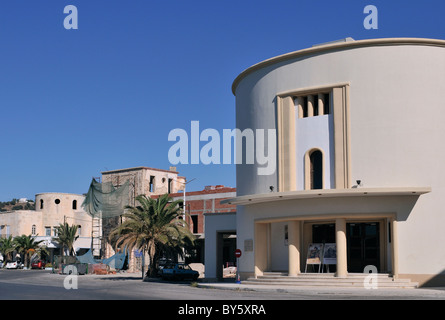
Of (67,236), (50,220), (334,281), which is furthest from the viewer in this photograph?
(50,220)

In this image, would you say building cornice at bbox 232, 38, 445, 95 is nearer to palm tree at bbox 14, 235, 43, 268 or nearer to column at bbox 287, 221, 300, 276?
column at bbox 287, 221, 300, 276

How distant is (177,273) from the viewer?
44.9 meters

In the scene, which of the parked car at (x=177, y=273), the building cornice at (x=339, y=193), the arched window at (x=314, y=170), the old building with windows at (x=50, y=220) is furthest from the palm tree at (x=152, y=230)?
the old building with windows at (x=50, y=220)

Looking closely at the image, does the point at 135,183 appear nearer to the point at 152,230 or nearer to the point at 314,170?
the point at 152,230

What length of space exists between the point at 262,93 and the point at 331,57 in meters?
4.99

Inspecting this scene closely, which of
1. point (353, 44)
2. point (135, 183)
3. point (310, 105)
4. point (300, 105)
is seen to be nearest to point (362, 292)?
point (310, 105)

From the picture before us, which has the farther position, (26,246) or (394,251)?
(26,246)

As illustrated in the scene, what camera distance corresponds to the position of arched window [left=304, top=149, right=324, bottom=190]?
33.6m

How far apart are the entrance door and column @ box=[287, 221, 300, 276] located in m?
3.19

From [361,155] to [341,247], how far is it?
4.99m

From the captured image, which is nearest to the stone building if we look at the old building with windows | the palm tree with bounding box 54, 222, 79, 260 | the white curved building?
the palm tree with bounding box 54, 222, 79, 260

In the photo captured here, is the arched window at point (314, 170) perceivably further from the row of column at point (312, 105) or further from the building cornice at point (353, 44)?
the building cornice at point (353, 44)
